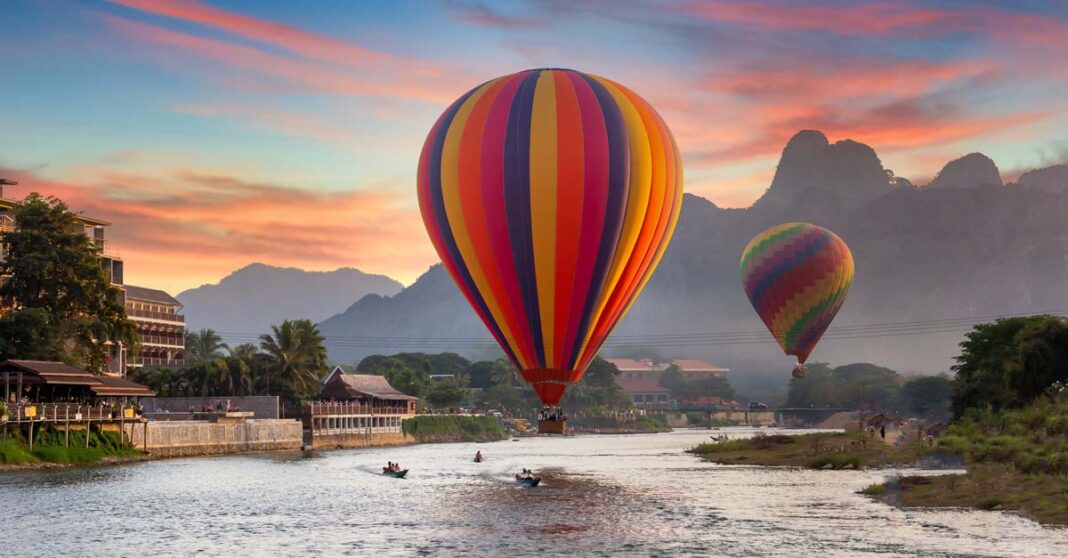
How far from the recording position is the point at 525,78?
79.7 meters

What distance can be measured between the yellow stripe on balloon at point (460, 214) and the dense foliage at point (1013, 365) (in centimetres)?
4539

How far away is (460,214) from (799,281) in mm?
73191

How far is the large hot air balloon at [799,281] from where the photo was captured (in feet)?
463

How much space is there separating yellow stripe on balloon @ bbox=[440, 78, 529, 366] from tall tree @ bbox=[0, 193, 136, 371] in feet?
170

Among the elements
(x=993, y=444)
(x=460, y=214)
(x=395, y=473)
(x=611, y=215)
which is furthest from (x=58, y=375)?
(x=993, y=444)

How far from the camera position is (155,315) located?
17738cm

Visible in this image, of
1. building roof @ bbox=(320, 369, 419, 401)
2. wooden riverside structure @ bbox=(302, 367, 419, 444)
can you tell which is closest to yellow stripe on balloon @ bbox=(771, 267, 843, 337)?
wooden riverside structure @ bbox=(302, 367, 419, 444)

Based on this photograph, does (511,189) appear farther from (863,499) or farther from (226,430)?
(226,430)

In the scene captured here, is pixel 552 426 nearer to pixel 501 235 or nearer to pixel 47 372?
pixel 501 235

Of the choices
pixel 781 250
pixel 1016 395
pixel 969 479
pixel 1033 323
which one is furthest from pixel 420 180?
pixel 781 250

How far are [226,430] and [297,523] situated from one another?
71.5 metres

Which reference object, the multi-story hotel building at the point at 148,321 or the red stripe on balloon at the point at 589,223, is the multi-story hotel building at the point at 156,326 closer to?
the multi-story hotel building at the point at 148,321

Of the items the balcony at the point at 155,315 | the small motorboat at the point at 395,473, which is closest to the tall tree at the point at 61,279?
the small motorboat at the point at 395,473

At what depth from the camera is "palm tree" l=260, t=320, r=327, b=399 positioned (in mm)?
164500
